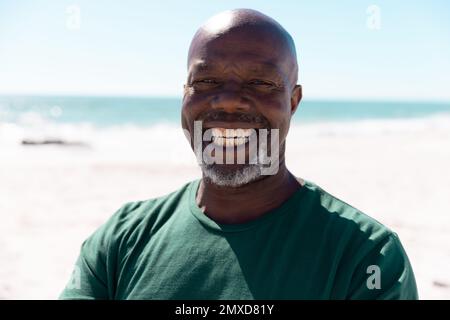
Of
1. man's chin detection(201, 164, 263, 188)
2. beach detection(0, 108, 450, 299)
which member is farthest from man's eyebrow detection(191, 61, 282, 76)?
beach detection(0, 108, 450, 299)

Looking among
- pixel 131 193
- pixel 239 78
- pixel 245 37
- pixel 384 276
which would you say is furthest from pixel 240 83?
pixel 131 193

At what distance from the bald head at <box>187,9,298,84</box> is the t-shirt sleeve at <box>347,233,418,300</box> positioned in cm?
77

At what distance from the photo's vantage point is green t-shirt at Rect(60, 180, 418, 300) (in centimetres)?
164

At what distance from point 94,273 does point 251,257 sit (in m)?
0.59

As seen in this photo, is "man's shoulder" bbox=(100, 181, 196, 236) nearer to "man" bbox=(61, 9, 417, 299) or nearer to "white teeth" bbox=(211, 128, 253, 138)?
"man" bbox=(61, 9, 417, 299)

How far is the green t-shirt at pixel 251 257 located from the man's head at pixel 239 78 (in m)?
0.24

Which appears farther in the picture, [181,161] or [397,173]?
[181,161]

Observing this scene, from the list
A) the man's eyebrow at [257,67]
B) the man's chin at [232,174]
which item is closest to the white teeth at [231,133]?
the man's chin at [232,174]

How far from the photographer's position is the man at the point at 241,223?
167 centimetres

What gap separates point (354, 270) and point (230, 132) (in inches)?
26.7

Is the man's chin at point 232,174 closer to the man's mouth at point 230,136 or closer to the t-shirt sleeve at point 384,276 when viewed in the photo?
the man's mouth at point 230,136
